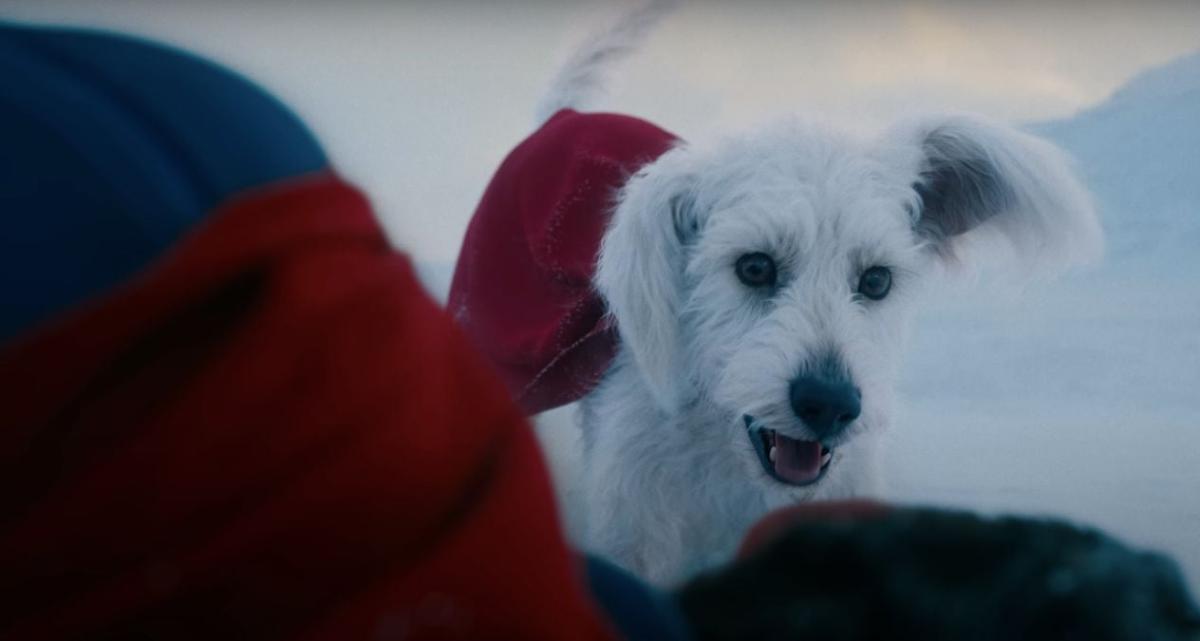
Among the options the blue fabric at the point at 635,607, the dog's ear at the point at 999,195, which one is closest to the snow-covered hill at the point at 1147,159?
the dog's ear at the point at 999,195

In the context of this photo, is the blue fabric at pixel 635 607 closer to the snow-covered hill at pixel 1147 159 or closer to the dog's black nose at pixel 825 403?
the dog's black nose at pixel 825 403

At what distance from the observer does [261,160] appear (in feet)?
1.15

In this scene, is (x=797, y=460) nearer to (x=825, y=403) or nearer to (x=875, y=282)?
(x=825, y=403)

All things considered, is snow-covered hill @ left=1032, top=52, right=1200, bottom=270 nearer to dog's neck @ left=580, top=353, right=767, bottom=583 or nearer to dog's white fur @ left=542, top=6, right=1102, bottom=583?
dog's white fur @ left=542, top=6, right=1102, bottom=583

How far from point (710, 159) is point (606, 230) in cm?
14

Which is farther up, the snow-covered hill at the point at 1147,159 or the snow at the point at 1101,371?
the snow-covered hill at the point at 1147,159

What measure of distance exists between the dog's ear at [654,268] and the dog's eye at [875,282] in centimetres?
17

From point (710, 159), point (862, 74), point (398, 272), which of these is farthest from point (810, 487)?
point (398, 272)

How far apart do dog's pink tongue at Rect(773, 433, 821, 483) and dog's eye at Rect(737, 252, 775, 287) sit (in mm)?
146

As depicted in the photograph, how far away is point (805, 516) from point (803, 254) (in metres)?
0.37

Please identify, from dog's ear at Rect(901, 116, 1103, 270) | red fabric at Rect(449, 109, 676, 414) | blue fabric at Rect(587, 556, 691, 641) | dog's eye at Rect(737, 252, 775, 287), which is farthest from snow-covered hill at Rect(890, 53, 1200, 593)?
blue fabric at Rect(587, 556, 691, 641)

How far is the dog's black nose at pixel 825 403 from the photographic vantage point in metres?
0.81

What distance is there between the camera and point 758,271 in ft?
2.97

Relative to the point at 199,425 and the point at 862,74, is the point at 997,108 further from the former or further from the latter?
the point at 199,425
